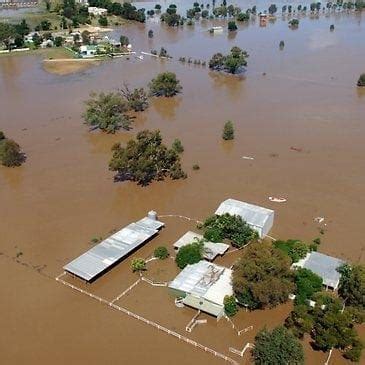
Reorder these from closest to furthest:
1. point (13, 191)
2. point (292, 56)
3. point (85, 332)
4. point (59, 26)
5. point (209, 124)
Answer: point (85, 332) → point (13, 191) → point (209, 124) → point (292, 56) → point (59, 26)

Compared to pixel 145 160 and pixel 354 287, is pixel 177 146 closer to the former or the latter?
pixel 145 160

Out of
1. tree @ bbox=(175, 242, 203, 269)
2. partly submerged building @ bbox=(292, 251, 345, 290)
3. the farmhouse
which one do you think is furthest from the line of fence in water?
partly submerged building @ bbox=(292, 251, 345, 290)

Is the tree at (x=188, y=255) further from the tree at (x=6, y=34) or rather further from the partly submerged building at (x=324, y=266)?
the tree at (x=6, y=34)

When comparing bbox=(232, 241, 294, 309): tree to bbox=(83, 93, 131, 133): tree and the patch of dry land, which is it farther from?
the patch of dry land

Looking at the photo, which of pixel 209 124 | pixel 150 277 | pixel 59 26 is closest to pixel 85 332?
pixel 150 277

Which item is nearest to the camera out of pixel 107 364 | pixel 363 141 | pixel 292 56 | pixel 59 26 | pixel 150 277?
pixel 107 364

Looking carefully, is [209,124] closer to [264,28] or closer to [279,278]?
[279,278]

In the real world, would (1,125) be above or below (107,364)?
above

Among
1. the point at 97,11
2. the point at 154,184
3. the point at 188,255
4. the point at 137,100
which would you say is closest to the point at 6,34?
the point at 97,11
